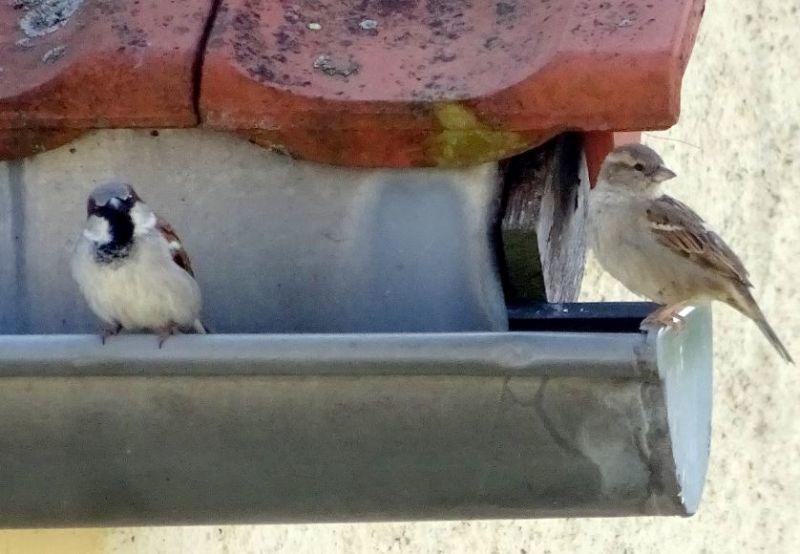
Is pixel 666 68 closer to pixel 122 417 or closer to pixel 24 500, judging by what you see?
pixel 122 417

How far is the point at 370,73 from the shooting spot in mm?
2441

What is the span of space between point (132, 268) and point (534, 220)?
0.70 metres

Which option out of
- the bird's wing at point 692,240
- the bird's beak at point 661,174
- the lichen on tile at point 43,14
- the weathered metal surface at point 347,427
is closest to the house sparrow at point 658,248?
the bird's wing at point 692,240

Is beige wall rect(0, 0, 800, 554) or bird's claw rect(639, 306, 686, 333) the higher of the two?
bird's claw rect(639, 306, 686, 333)

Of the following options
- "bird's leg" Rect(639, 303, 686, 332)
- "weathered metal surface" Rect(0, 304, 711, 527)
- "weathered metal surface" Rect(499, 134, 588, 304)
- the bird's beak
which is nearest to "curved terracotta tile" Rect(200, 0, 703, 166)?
"weathered metal surface" Rect(499, 134, 588, 304)

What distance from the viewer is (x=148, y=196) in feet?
8.72

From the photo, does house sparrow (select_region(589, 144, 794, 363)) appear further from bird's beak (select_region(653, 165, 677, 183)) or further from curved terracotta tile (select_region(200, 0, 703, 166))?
curved terracotta tile (select_region(200, 0, 703, 166))

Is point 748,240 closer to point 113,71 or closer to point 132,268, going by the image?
point 132,268

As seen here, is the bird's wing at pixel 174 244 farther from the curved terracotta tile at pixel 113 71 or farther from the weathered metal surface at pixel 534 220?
the weathered metal surface at pixel 534 220

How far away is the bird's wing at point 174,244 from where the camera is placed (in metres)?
2.61

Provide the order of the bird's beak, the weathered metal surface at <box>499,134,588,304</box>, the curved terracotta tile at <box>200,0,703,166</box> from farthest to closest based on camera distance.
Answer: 1. the bird's beak
2. the weathered metal surface at <box>499,134,588,304</box>
3. the curved terracotta tile at <box>200,0,703,166</box>

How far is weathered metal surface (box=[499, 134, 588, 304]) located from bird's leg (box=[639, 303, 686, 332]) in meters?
0.27

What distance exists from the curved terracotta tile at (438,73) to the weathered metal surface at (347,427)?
39cm

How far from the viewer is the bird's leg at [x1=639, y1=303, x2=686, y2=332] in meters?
2.06
